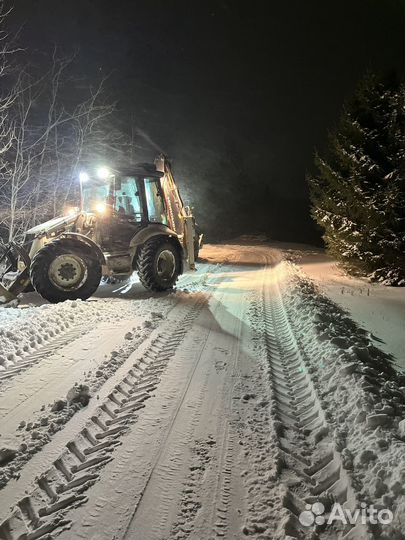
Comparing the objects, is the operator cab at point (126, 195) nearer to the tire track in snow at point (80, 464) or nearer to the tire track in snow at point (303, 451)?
the tire track in snow at point (80, 464)

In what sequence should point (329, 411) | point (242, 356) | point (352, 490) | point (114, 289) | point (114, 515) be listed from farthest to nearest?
point (114, 289)
point (242, 356)
point (329, 411)
point (352, 490)
point (114, 515)

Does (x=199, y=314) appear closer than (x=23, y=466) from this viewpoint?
No

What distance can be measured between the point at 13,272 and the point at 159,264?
11.2 ft

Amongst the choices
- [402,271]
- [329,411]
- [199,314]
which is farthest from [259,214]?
[329,411]

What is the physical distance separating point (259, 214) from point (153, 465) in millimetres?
56925

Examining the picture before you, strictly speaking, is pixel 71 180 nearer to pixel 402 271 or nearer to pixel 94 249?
pixel 94 249

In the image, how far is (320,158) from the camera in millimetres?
13961

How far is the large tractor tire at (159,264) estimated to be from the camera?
977 centimetres

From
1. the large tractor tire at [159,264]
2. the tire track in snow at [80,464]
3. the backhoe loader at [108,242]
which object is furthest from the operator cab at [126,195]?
the tire track in snow at [80,464]

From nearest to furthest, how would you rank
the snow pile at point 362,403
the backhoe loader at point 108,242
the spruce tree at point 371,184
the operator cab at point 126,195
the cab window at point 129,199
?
the snow pile at point 362,403, the backhoe loader at point 108,242, the operator cab at point 126,195, the cab window at point 129,199, the spruce tree at point 371,184

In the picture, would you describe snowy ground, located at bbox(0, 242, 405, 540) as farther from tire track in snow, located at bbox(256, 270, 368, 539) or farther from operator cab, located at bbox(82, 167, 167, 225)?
operator cab, located at bbox(82, 167, 167, 225)

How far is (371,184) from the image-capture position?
11.7 m

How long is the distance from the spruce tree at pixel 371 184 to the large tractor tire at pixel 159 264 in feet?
18.1

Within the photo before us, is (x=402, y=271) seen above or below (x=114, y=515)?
above
